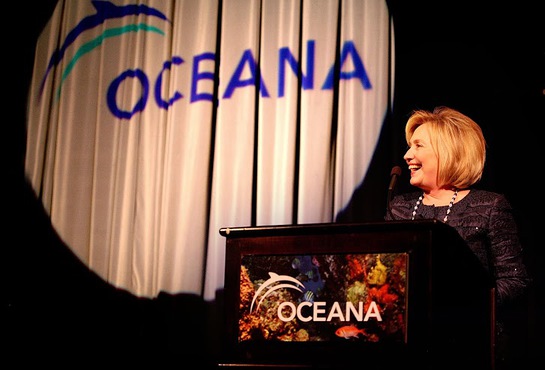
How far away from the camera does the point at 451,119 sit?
2418mm

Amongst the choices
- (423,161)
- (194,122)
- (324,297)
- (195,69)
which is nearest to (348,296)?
(324,297)

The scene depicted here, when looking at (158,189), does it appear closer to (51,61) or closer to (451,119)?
(51,61)

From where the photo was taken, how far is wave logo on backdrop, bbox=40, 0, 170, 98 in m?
3.50

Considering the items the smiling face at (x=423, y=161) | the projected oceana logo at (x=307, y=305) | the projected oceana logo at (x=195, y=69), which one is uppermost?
the projected oceana logo at (x=195, y=69)

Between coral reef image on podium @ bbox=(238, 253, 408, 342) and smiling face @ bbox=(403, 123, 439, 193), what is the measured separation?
840mm

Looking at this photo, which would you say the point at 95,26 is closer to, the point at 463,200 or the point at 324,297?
the point at 463,200

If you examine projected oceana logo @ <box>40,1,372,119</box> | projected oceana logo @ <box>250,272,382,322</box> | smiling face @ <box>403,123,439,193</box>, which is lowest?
projected oceana logo @ <box>250,272,382,322</box>

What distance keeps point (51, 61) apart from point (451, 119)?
221cm

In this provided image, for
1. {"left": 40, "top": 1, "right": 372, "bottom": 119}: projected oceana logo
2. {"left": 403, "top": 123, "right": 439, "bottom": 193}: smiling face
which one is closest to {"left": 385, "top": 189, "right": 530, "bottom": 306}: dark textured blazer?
{"left": 403, "top": 123, "right": 439, "bottom": 193}: smiling face

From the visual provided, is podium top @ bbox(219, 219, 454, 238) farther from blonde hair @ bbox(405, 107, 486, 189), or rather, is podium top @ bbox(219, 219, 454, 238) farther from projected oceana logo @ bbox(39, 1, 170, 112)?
projected oceana logo @ bbox(39, 1, 170, 112)

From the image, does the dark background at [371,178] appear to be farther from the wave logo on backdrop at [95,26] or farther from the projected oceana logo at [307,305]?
the projected oceana logo at [307,305]

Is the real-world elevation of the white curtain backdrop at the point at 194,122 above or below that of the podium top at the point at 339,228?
above

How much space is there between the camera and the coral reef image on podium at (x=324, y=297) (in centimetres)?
158

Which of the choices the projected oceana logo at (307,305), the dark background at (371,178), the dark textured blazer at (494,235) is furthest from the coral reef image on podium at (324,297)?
the dark background at (371,178)
